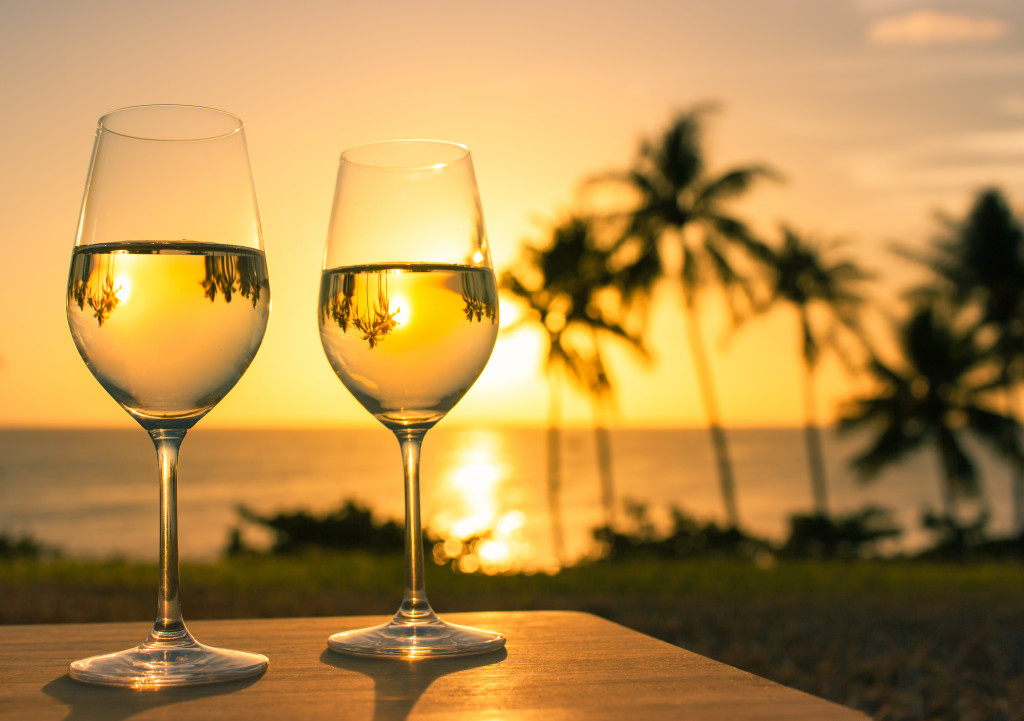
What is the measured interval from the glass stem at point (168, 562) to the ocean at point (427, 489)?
1687 centimetres

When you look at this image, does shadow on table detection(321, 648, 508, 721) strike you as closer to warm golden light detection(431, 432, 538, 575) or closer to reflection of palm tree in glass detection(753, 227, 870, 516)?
warm golden light detection(431, 432, 538, 575)

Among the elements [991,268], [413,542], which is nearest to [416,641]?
[413,542]

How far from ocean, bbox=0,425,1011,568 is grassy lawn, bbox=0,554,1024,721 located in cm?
613

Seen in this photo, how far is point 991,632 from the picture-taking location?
7941mm

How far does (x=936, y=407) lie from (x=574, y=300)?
1811 centimetres

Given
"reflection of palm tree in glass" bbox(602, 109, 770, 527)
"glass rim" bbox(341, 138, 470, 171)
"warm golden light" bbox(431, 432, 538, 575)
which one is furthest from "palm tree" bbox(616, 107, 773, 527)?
"glass rim" bbox(341, 138, 470, 171)

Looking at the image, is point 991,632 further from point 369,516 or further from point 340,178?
point 369,516

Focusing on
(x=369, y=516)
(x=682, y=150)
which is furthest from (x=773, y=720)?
(x=682, y=150)

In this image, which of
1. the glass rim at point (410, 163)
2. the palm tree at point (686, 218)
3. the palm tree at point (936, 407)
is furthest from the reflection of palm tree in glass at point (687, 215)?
the glass rim at point (410, 163)

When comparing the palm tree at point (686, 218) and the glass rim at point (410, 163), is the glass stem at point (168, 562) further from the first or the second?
the palm tree at point (686, 218)

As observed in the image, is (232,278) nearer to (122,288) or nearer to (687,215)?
(122,288)

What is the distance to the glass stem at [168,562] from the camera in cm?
104

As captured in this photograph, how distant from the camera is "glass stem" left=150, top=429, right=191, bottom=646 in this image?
40.9 inches

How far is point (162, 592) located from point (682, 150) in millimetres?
34360
